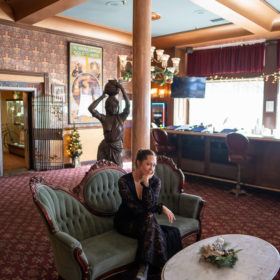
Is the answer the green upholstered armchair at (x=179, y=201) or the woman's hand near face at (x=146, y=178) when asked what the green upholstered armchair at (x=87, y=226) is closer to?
the woman's hand near face at (x=146, y=178)

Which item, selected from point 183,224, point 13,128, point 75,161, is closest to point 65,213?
point 183,224

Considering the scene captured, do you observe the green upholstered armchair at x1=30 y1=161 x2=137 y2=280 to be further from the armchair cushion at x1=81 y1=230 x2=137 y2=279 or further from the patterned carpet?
the patterned carpet

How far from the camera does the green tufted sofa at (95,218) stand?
7.89 ft

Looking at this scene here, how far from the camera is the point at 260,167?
19.6 feet

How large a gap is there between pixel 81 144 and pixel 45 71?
2.07 meters

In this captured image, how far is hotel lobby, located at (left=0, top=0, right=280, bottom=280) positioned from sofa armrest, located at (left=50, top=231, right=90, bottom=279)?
0.01m

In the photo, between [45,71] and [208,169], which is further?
[45,71]

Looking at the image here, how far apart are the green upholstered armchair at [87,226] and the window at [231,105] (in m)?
5.35

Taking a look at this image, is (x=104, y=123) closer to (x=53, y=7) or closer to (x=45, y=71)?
(x=53, y=7)

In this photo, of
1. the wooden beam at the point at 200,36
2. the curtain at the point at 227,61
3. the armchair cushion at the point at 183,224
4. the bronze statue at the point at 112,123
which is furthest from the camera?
the curtain at the point at 227,61

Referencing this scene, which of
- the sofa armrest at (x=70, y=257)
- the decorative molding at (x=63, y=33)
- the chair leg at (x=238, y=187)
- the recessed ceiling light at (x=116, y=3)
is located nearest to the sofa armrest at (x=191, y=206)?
the sofa armrest at (x=70, y=257)

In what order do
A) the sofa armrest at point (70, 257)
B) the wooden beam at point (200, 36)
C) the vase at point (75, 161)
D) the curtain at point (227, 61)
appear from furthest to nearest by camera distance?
1. the vase at point (75, 161)
2. the curtain at point (227, 61)
3. the wooden beam at point (200, 36)
4. the sofa armrest at point (70, 257)

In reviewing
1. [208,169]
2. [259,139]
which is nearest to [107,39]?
[208,169]

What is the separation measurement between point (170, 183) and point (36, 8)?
4.61 meters
